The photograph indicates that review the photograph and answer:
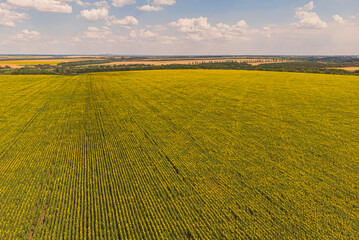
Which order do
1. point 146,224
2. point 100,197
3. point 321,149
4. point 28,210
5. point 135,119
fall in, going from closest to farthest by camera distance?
point 146,224, point 28,210, point 100,197, point 321,149, point 135,119

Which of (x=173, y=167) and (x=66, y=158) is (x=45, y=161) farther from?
(x=173, y=167)

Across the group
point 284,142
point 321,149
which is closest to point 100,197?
point 284,142

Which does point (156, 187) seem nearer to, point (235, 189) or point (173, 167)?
point (173, 167)

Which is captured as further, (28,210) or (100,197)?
(100,197)

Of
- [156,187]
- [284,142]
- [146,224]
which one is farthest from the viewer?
[284,142]

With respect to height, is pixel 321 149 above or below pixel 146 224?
above

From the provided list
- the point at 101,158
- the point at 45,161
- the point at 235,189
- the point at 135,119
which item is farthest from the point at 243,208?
the point at 135,119
